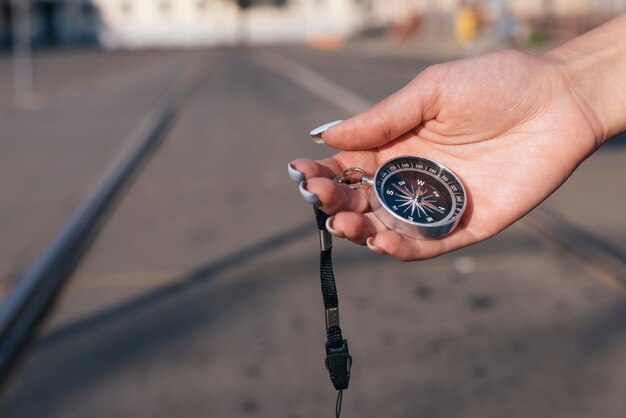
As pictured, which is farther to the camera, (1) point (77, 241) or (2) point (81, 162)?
(2) point (81, 162)

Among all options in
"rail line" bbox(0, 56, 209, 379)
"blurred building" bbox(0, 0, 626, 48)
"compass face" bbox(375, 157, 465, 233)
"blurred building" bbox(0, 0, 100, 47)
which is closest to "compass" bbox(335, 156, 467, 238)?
"compass face" bbox(375, 157, 465, 233)

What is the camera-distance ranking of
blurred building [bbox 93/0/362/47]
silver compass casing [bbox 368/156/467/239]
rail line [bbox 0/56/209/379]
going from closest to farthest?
silver compass casing [bbox 368/156/467/239]
rail line [bbox 0/56/209/379]
blurred building [bbox 93/0/362/47]

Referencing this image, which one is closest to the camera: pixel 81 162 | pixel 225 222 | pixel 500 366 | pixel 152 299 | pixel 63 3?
pixel 500 366

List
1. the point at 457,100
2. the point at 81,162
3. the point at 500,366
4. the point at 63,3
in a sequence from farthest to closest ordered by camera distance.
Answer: the point at 63,3
the point at 81,162
the point at 500,366
the point at 457,100

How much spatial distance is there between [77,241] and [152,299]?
4.14 feet

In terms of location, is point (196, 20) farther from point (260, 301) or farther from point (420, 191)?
point (420, 191)

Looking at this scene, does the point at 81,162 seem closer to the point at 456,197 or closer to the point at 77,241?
the point at 77,241

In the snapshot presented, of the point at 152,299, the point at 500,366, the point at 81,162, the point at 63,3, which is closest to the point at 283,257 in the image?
the point at 152,299

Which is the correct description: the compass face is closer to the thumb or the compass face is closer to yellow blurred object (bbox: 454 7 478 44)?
the thumb

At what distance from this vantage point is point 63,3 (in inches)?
3305

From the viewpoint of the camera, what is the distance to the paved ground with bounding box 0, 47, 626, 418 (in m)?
3.35

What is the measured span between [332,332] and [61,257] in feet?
12.6

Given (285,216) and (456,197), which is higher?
(456,197)

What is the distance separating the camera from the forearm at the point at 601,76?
2256 millimetres
